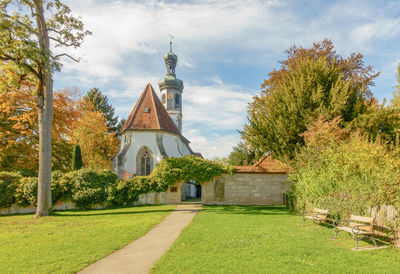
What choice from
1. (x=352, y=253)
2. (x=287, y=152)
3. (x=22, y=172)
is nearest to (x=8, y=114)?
(x=22, y=172)

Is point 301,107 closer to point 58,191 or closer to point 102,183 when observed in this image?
point 102,183

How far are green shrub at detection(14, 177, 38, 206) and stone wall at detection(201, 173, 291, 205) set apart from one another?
37.1 ft

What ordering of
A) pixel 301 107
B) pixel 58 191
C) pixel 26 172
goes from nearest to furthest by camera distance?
pixel 301 107
pixel 58 191
pixel 26 172

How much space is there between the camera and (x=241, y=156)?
34.6 m

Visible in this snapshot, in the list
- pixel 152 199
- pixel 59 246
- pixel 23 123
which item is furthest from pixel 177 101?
pixel 59 246

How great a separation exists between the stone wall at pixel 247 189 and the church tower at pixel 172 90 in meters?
25.8

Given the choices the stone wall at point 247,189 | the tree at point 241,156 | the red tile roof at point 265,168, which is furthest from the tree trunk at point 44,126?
the tree at point 241,156

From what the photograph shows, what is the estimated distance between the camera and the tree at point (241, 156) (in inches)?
1300

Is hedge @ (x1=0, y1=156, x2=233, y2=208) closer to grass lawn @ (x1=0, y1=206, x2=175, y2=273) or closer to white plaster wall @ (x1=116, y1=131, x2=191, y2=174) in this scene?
white plaster wall @ (x1=116, y1=131, x2=191, y2=174)

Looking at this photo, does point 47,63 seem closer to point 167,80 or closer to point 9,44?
point 9,44

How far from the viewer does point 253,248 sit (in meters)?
7.40

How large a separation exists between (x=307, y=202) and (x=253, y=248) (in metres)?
7.01

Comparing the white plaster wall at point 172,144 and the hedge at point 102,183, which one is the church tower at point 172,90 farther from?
the hedge at point 102,183

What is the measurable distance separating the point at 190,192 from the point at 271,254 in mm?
25914
